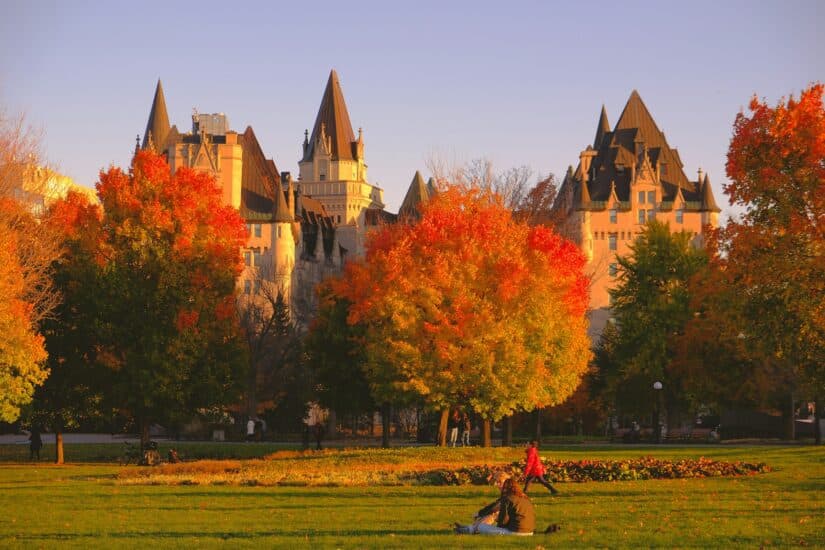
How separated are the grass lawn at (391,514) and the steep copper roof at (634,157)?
11115cm

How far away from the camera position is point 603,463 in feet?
112

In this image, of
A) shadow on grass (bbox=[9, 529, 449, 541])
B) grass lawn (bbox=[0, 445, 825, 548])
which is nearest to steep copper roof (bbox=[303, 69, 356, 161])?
grass lawn (bbox=[0, 445, 825, 548])

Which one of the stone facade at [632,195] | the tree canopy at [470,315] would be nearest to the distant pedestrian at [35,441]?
the tree canopy at [470,315]

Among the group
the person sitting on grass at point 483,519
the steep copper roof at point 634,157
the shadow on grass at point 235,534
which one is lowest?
the shadow on grass at point 235,534

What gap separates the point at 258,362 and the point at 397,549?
65.7 m

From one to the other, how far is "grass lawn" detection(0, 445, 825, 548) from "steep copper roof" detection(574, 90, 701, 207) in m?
111

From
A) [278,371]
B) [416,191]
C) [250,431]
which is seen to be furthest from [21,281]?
[416,191]

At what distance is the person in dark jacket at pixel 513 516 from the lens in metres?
20.9

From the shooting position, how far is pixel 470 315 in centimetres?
4622

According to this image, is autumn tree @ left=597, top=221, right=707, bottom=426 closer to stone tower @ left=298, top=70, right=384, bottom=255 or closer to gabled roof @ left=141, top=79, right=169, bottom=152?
gabled roof @ left=141, top=79, right=169, bottom=152

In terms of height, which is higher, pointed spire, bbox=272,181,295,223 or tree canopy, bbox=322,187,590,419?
pointed spire, bbox=272,181,295,223

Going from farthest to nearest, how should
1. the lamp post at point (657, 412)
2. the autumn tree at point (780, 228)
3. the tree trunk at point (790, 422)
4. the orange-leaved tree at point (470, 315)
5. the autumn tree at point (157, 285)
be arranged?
the lamp post at point (657, 412) → the tree trunk at point (790, 422) → the autumn tree at point (157, 285) → the orange-leaved tree at point (470, 315) → the autumn tree at point (780, 228)

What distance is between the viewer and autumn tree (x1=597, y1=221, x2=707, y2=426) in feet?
236

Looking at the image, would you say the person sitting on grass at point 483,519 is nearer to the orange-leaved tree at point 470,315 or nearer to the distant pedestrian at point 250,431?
the orange-leaved tree at point 470,315
